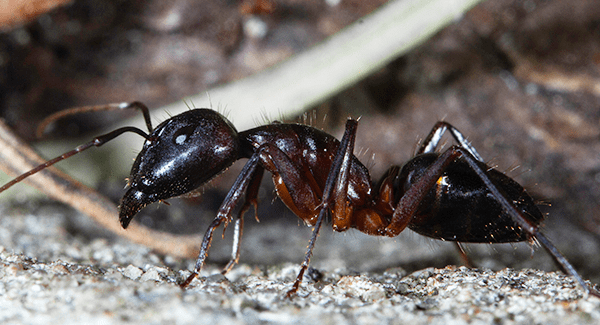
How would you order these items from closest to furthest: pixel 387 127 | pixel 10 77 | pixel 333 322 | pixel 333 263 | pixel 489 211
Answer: pixel 333 322 < pixel 489 211 < pixel 333 263 < pixel 10 77 < pixel 387 127

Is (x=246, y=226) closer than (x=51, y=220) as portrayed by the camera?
No

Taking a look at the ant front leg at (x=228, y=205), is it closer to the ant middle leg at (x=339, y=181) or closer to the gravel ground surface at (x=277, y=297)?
the gravel ground surface at (x=277, y=297)

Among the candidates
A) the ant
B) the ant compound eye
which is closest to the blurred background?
the ant

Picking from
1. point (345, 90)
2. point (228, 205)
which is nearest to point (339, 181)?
point (228, 205)

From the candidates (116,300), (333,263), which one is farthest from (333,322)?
(333,263)

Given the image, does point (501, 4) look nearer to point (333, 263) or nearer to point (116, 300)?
point (333, 263)

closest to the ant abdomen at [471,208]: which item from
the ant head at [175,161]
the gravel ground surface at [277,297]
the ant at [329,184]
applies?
the ant at [329,184]

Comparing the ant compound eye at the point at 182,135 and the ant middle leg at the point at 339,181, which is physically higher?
the ant compound eye at the point at 182,135
